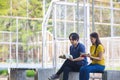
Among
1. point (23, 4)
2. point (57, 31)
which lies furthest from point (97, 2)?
point (23, 4)

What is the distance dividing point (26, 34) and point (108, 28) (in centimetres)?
460

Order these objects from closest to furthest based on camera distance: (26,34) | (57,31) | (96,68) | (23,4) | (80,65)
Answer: (96,68) → (80,65) → (57,31) → (26,34) → (23,4)

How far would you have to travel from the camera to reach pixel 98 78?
34.1 feet

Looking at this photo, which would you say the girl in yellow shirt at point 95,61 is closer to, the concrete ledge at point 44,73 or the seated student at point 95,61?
the seated student at point 95,61

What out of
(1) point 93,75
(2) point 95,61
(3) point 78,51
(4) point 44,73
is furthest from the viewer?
(4) point 44,73

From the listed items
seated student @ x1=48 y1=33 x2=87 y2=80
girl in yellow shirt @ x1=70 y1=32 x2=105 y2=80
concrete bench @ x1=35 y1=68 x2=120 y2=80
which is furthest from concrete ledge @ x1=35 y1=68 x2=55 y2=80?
girl in yellow shirt @ x1=70 y1=32 x2=105 y2=80

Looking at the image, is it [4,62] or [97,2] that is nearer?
[97,2]

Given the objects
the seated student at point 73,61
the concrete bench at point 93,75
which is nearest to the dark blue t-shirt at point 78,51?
the seated student at point 73,61

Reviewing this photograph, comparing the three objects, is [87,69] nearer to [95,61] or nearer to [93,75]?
[95,61]

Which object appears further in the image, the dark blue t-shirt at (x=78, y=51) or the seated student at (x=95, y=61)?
the dark blue t-shirt at (x=78, y=51)

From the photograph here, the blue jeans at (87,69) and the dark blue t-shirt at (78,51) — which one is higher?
the dark blue t-shirt at (78,51)

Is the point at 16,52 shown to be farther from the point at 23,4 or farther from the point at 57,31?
the point at 23,4

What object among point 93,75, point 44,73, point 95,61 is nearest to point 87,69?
point 95,61

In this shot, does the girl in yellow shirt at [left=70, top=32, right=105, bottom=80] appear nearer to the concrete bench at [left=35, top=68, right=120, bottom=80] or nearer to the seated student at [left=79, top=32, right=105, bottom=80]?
the seated student at [left=79, top=32, right=105, bottom=80]
